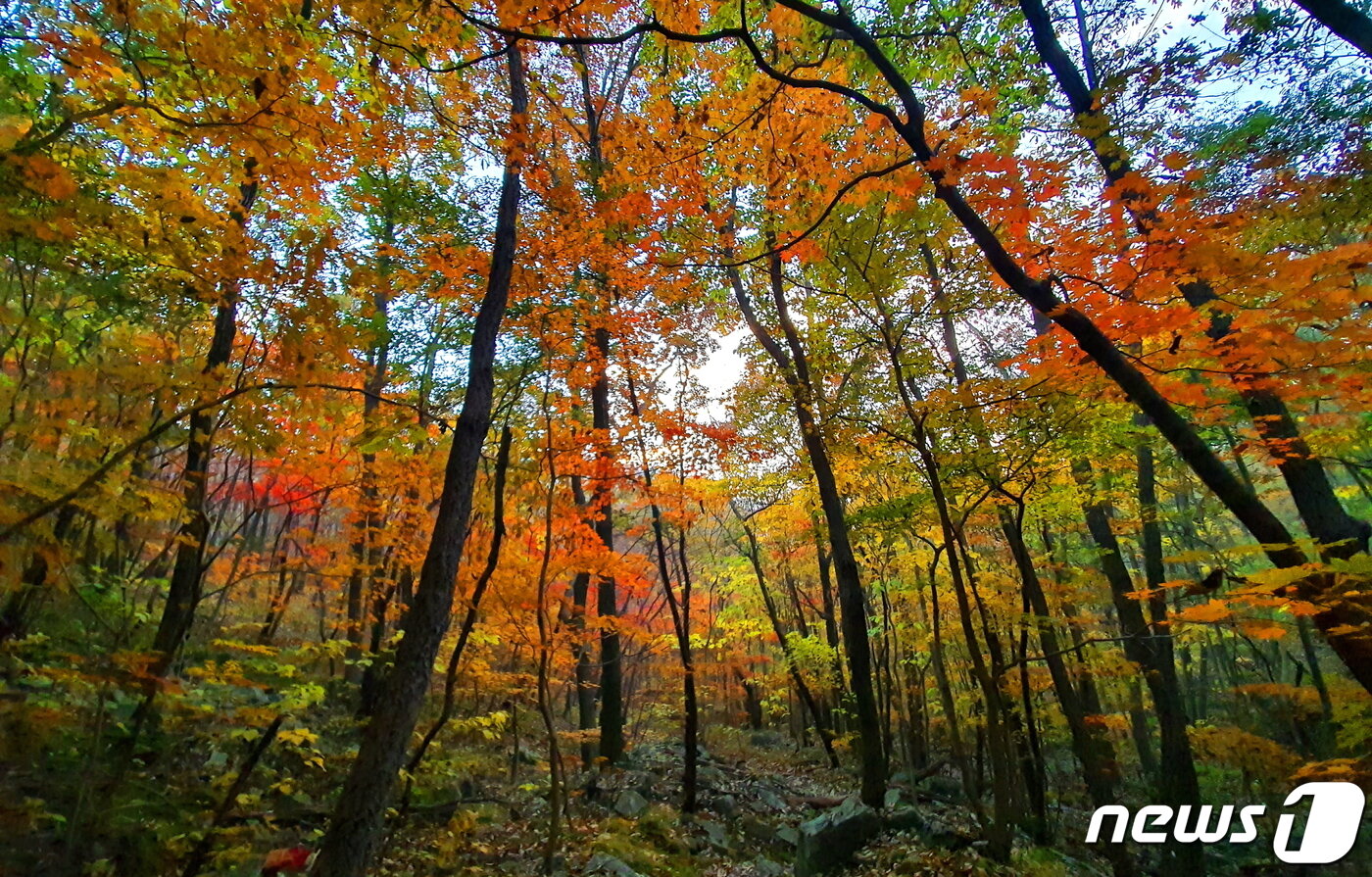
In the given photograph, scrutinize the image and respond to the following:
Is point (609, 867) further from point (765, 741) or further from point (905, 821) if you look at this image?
point (765, 741)

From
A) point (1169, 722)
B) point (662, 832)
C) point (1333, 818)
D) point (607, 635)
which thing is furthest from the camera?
point (607, 635)

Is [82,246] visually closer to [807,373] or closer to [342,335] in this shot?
[342,335]

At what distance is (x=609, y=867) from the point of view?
558 cm

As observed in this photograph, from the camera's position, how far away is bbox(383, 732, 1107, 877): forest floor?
18.5 feet

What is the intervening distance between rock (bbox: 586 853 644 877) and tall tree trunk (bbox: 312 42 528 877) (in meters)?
2.40

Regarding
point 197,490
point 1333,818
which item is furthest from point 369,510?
point 1333,818

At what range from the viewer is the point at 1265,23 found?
481 cm

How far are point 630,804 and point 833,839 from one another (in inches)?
107

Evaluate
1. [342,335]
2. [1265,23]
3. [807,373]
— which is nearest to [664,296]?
[807,373]

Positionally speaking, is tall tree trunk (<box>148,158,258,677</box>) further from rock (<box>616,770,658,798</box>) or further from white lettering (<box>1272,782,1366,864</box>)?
white lettering (<box>1272,782,1366,864</box>)

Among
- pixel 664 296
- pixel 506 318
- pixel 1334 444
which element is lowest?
pixel 1334 444

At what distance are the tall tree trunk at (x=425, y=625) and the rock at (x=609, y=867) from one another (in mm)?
2397

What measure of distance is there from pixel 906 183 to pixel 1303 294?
93.8 inches

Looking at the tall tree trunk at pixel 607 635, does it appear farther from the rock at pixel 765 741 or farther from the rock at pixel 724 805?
the rock at pixel 765 741
